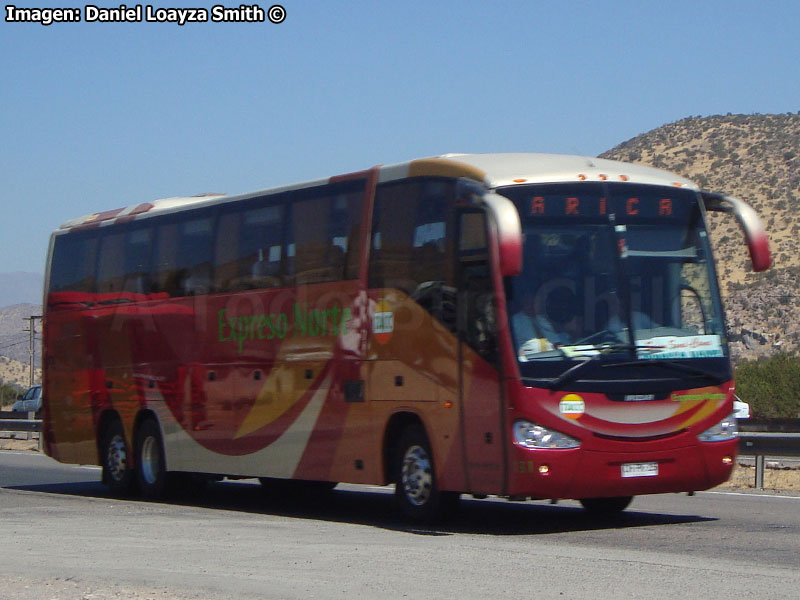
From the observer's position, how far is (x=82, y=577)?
32.6 ft

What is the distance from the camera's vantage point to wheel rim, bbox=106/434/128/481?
19.2 meters

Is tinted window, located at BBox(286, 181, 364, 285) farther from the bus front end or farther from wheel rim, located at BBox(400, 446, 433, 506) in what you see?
the bus front end

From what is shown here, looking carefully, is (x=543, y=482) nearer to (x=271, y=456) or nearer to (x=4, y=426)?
(x=271, y=456)

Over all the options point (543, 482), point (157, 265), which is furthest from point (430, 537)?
point (157, 265)

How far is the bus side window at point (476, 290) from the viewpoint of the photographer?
40.8 ft

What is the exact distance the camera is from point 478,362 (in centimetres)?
1260

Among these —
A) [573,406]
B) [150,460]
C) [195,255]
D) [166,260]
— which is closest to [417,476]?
[573,406]

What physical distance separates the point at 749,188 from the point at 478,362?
76.3m

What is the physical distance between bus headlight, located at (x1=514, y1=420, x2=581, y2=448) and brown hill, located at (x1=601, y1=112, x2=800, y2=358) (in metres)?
52.5

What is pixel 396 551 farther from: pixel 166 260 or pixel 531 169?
pixel 166 260

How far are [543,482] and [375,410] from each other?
8.33 feet

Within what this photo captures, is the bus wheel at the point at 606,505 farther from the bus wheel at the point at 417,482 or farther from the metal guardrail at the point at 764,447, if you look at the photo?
the metal guardrail at the point at 764,447

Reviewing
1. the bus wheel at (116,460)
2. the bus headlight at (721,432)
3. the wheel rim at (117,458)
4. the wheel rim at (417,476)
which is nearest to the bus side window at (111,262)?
the bus wheel at (116,460)

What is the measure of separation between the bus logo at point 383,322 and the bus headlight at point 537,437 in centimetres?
218
